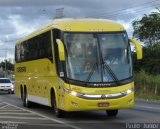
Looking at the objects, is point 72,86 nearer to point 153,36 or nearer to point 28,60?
point 28,60

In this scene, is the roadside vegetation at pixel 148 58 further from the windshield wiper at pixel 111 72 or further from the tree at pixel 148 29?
the windshield wiper at pixel 111 72

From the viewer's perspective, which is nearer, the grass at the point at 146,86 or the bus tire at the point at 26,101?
the bus tire at the point at 26,101

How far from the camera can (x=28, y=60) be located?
24.5 metres

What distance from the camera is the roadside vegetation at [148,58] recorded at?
1729 inches

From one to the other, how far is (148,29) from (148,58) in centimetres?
1100


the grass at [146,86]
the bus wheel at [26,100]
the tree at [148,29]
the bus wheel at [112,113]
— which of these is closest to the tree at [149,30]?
the tree at [148,29]

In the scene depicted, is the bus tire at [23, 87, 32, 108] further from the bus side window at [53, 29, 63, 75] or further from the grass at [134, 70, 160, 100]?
the grass at [134, 70, 160, 100]

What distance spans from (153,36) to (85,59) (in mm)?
63737

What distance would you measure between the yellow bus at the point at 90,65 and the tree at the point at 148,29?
60.9 m

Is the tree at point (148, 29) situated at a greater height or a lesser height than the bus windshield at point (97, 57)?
greater

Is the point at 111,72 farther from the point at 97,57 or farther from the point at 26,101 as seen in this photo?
the point at 26,101

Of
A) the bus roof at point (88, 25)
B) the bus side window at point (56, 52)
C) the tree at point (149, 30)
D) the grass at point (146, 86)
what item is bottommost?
the grass at point (146, 86)

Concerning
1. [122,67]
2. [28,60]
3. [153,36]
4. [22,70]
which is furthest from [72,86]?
[153,36]

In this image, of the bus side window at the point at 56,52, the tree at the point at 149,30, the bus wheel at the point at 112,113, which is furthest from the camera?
the tree at the point at 149,30
